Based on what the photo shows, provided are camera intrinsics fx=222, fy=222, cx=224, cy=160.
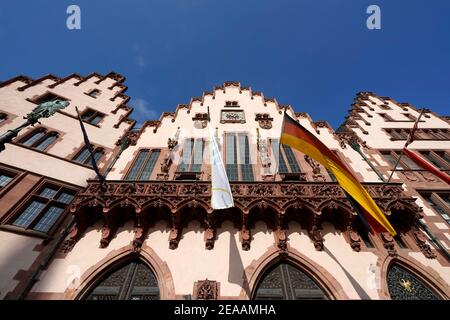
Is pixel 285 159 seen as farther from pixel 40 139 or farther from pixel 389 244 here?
pixel 40 139

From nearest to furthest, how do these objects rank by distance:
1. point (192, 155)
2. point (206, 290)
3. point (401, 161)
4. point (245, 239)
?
point (206, 290) < point (245, 239) < point (192, 155) < point (401, 161)

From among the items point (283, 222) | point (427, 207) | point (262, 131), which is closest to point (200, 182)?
point (283, 222)

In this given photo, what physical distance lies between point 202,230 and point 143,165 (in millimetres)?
6568

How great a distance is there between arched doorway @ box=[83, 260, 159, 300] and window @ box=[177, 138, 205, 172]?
239 inches

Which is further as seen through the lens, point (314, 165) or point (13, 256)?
point (314, 165)

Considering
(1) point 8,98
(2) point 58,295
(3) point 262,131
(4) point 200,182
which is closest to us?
(2) point 58,295

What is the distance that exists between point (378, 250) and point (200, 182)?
27.7 ft

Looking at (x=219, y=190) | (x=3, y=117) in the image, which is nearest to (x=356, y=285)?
(x=219, y=190)

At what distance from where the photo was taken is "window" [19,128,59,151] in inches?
520

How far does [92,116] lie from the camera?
17.7 m

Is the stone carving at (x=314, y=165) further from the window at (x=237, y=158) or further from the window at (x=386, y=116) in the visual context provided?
the window at (x=386, y=116)

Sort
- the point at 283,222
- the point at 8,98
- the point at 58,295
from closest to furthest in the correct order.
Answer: the point at 58,295 → the point at 283,222 → the point at 8,98

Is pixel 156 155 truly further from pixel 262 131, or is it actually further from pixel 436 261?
pixel 436 261

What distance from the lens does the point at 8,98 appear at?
1485cm
